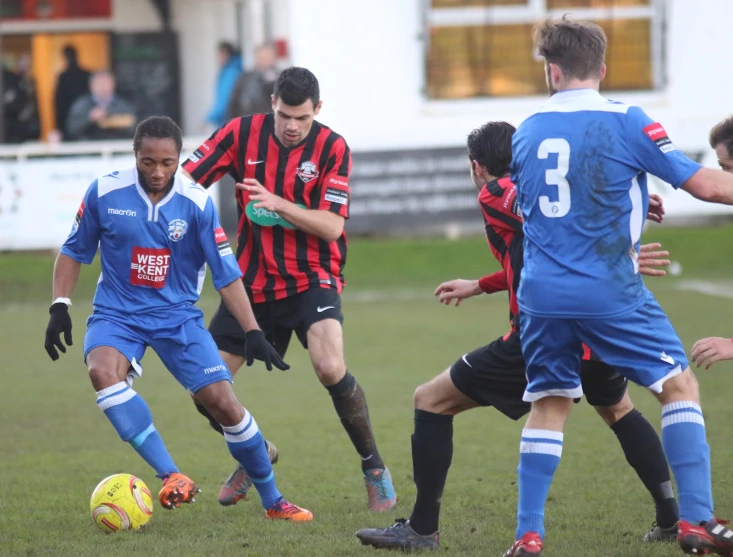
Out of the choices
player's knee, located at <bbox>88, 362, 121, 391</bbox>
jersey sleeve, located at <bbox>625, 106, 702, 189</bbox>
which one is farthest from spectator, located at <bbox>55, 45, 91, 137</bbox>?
jersey sleeve, located at <bbox>625, 106, 702, 189</bbox>

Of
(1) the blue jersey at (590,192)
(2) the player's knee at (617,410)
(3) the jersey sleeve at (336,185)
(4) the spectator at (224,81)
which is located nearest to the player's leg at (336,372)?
(3) the jersey sleeve at (336,185)

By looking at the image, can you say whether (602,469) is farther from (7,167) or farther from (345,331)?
(7,167)

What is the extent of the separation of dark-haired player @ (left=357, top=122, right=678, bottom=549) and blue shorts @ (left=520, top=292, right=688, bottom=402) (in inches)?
10.4

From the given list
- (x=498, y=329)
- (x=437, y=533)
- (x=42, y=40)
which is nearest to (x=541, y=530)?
(x=437, y=533)

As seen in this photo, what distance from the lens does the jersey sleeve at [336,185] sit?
5.86 m

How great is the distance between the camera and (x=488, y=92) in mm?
Answer: 16359

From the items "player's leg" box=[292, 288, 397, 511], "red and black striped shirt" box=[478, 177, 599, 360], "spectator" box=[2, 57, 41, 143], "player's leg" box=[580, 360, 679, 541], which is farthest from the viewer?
"spectator" box=[2, 57, 41, 143]

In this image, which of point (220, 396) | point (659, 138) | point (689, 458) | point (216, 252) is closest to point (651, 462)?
point (689, 458)

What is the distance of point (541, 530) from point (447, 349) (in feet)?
19.8

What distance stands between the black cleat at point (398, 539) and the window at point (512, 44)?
12071 millimetres

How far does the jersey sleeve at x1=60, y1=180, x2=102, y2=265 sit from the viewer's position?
5.35m

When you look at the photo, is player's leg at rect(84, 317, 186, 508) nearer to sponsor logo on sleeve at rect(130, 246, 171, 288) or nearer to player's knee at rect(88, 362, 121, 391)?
player's knee at rect(88, 362, 121, 391)

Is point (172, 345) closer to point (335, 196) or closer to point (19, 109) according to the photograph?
point (335, 196)

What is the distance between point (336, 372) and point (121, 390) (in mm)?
1027
